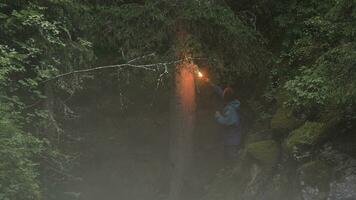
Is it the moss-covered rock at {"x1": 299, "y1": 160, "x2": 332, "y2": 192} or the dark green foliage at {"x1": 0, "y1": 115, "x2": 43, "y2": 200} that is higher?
the dark green foliage at {"x1": 0, "y1": 115, "x2": 43, "y2": 200}

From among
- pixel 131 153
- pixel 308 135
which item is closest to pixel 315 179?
pixel 308 135

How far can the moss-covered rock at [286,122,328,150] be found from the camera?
368 inches

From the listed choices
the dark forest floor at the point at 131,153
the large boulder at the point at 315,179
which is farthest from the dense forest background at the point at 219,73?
the dark forest floor at the point at 131,153

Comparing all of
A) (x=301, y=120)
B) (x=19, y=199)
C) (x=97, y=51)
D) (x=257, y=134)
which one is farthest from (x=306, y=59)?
(x=19, y=199)

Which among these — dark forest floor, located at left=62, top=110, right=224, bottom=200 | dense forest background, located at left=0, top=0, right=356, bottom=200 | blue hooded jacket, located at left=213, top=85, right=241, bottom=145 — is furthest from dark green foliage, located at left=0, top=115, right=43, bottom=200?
dark forest floor, located at left=62, top=110, right=224, bottom=200

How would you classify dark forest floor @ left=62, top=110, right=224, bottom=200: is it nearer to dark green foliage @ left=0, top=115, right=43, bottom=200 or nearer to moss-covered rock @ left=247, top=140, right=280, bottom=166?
moss-covered rock @ left=247, top=140, right=280, bottom=166

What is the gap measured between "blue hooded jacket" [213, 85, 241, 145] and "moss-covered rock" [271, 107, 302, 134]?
125 cm

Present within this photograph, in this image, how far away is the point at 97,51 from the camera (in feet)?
43.1

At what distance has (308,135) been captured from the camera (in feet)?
31.2

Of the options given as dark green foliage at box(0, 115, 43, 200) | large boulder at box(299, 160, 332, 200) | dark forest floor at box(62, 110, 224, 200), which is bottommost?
dark forest floor at box(62, 110, 224, 200)

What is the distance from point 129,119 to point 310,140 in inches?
248

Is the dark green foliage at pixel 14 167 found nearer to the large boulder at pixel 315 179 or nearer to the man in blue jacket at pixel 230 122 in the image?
the large boulder at pixel 315 179

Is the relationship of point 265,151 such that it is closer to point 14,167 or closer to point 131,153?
point 131,153

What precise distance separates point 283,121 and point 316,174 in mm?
2102
